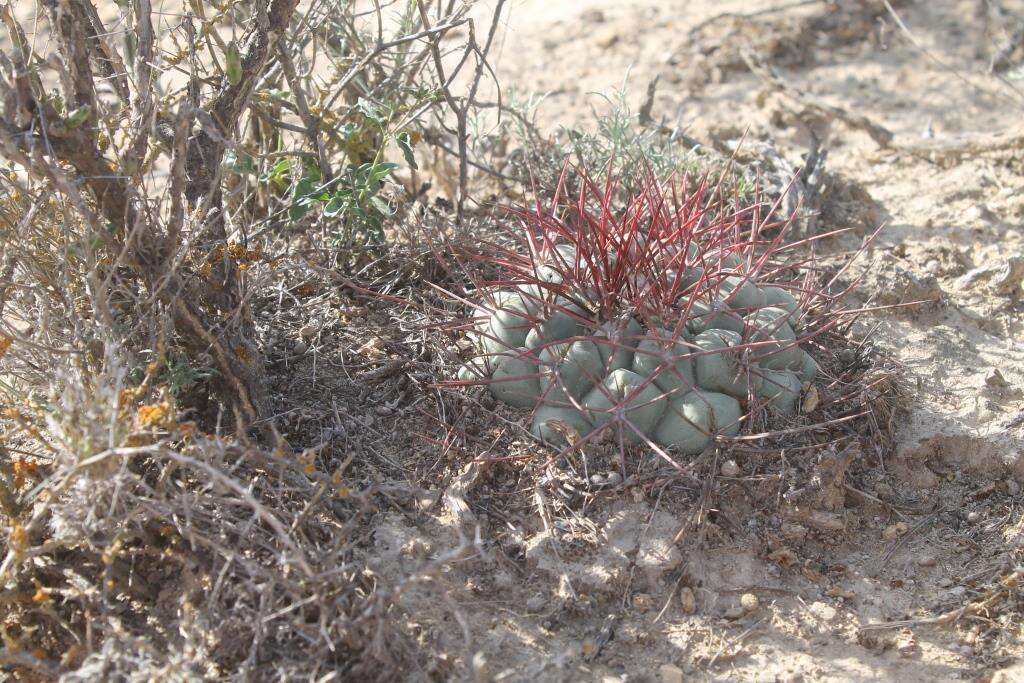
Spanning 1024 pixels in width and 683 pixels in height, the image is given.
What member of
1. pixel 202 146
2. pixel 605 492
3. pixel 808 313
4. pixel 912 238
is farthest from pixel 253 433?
pixel 912 238

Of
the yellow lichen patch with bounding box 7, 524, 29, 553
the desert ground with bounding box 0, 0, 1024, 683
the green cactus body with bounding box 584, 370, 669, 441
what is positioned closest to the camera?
the yellow lichen patch with bounding box 7, 524, 29, 553

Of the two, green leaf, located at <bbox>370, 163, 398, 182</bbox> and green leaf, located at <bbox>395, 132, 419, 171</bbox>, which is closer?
green leaf, located at <bbox>370, 163, 398, 182</bbox>

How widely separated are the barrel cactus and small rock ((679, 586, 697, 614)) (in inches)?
13.7

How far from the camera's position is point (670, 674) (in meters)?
2.13

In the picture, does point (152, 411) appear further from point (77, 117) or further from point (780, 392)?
point (780, 392)

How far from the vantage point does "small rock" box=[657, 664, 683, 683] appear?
6.96 feet

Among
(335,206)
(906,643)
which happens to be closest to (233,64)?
(335,206)

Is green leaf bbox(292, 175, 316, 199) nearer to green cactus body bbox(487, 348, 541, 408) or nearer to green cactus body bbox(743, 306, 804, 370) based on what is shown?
green cactus body bbox(487, 348, 541, 408)

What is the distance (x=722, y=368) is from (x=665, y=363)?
0.18 m

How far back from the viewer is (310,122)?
3.05 m

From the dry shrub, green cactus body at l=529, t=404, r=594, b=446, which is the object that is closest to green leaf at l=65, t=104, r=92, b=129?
the dry shrub

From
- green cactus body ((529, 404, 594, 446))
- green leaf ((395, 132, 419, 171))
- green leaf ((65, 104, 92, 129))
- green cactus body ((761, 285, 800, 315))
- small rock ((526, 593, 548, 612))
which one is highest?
green leaf ((65, 104, 92, 129))

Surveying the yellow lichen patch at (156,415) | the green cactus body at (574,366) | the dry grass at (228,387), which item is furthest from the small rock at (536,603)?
the yellow lichen patch at (156,415)

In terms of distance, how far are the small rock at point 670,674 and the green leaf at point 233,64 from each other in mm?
1751
